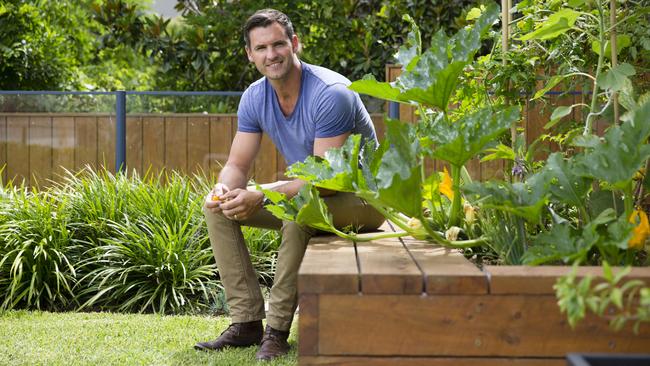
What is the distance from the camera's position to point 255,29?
343cm

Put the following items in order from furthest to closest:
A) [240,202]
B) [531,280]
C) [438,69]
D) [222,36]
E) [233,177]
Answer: [222,36] → [233,177] → [240,202] → [438,69] → [531,280]

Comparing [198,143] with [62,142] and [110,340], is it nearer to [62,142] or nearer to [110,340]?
[62,142]

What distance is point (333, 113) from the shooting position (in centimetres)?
324

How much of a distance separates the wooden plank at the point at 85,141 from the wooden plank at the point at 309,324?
18.2 feet

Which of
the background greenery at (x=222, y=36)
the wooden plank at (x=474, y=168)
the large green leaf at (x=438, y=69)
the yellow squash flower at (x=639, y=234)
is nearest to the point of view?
the yellow squash flower at (x=639, y=234)

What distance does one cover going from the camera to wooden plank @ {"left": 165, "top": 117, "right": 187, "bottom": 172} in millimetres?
7211

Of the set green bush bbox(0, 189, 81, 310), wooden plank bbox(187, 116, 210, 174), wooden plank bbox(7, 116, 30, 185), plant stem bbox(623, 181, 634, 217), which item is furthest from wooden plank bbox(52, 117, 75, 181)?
plant stem bbox(623, 181, 634, 217)

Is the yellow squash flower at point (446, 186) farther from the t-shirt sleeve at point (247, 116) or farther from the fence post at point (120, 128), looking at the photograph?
the fence post at point (120, 128)

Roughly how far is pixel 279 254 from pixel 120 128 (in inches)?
164

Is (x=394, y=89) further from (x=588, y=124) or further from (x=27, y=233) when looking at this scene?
(x=27, y=233)

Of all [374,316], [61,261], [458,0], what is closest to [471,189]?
[374,316]

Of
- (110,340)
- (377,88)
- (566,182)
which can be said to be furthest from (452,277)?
(110,340)

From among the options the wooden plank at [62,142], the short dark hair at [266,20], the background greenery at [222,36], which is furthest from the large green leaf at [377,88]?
the background greenery at [222,36]

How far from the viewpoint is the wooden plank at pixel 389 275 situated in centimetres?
196
